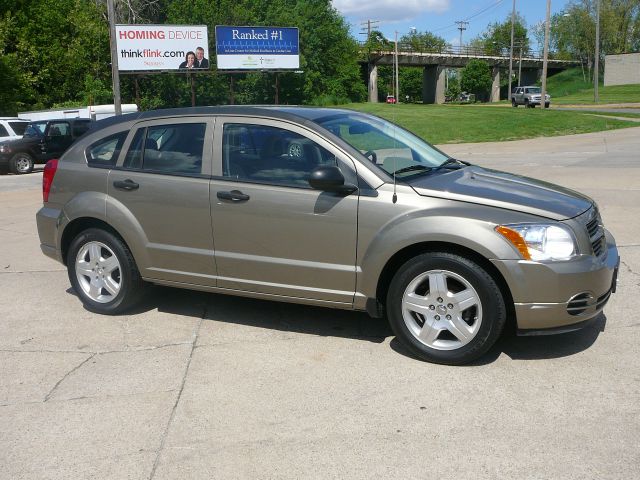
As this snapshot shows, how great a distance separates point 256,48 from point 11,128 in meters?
22.8

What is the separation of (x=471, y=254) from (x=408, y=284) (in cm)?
46

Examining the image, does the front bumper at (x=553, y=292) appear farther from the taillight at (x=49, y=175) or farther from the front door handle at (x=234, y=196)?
the taillight at (x=49, y=175)

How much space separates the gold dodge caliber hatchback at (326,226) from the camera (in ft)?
14.4

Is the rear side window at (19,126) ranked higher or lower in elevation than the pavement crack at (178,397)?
higher

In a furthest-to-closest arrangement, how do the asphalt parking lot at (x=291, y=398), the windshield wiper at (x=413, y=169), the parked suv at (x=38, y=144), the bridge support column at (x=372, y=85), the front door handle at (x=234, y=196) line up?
1. the bridge support column at (x=372, y=85)
2. the parked suv at (x=38, y=144)
3. the front door handle at (x=234, y=196)
4. the windshield wiper at (x=413, y=169)
5. the asphalt parking lot at (x=291, y=398)

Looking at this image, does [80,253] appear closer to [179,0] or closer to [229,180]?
[229,180]

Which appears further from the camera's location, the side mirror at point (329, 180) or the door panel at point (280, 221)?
the door panel at point (280, 221)

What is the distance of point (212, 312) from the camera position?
5.97 m

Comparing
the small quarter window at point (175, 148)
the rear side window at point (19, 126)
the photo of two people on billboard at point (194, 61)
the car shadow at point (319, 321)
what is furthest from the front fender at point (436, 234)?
the photo of two people on billboard at point (194, 61)

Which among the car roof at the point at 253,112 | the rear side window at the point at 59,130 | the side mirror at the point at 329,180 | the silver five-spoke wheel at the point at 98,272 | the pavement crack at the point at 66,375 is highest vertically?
the car roof at the point at 253,112

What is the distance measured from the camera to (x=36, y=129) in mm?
22219

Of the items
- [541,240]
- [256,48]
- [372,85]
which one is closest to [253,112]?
[541,240]

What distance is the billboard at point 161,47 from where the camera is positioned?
39.9 meters

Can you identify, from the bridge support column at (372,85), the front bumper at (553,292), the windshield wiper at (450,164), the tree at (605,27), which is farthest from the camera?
the tree at (605,27)
